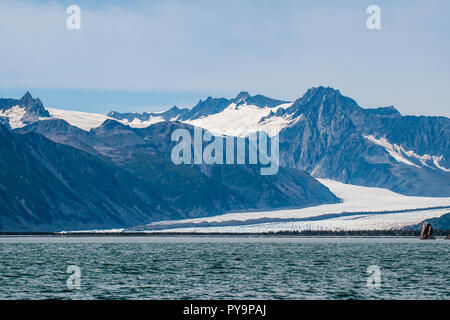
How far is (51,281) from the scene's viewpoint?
126m

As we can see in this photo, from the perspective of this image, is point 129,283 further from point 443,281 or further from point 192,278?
point 443,281

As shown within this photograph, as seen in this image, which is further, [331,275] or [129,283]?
[331,275]
